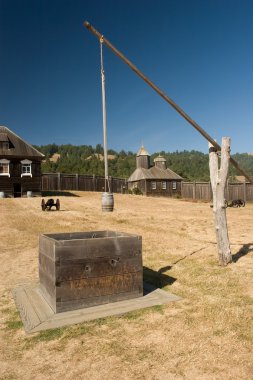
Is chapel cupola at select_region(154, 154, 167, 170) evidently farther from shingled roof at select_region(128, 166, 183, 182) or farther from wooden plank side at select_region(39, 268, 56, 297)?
wooden plank side at select_region(39, 268, 56, 297)

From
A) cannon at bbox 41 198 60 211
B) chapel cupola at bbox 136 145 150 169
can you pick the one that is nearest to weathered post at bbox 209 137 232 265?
cannon at bbox 41 198 60 211

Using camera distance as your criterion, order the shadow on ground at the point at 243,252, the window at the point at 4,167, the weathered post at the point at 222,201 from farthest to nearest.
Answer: the window at the point at 4,167
the shadow on ground at the point at 243,252
the weathered post at the point at 222,201

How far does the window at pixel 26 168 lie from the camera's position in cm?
3120

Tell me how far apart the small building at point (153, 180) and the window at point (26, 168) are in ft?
62.9

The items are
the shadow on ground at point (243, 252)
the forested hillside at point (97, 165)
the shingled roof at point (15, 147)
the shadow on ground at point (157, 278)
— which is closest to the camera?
the shadow on ground at point (157, 278)

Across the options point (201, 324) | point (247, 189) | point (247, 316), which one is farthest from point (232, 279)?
point (247, 189)

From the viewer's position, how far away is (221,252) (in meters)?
7.77

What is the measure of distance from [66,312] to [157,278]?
2.51 metres

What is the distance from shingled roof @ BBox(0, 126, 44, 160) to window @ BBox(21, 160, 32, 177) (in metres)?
0.59

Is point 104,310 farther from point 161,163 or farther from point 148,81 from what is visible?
point 161,163

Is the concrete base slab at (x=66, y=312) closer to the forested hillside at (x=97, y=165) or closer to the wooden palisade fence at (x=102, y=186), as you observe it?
the wooden palisade fence at (x=102, y=186)

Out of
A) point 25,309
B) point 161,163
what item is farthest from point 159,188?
point 25,309

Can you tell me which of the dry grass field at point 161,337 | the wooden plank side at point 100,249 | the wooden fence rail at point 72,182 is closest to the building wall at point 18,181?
the wooden fence rail at point 72,182

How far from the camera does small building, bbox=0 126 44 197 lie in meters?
30.5
